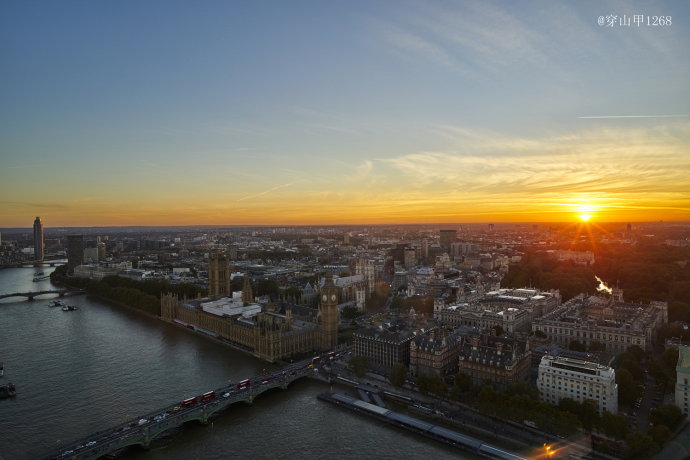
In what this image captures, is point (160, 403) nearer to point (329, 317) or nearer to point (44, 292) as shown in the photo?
point (329, 317)

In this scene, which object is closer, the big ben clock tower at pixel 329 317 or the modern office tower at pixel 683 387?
the modern office tower at pixel 683 387

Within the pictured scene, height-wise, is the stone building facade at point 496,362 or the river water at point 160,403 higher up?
the stone building facade at point 496,362

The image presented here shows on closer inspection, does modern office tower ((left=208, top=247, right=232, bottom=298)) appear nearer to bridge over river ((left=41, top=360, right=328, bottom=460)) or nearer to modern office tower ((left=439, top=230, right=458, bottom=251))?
bridge over river ((left=41, top=360, right=328, bottom=460))

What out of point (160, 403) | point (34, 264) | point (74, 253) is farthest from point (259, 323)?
point (34, 264)

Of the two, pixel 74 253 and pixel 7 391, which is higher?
pixel 74 253

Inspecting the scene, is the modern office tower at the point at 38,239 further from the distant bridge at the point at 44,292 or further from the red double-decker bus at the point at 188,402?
the red double-decker bus at the point at 188,402

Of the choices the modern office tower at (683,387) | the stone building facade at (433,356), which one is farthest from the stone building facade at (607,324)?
the stone building facade at (433,356)

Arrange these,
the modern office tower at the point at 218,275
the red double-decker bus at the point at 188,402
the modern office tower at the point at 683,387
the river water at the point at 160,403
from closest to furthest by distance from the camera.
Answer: the river water at the point at 160,403
the modern office tower at the point at 683,387
the red double-decker bus at the point at 188,402
the modern office tower at the point at 218,275
